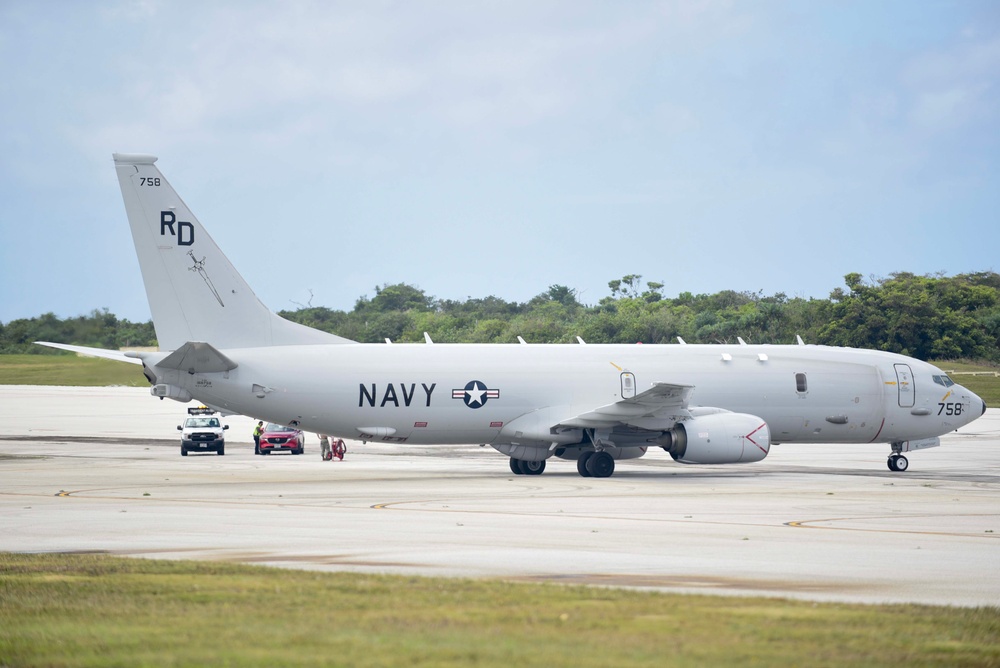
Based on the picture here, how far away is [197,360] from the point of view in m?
31.3

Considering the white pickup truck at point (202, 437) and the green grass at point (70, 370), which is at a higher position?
the green grass at point (70, 370)

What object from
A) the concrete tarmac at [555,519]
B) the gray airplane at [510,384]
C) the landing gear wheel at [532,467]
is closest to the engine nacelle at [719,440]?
the gray airplane at [510,384]

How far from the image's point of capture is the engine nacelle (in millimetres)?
34062

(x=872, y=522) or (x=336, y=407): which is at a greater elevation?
(x=336, y=407)

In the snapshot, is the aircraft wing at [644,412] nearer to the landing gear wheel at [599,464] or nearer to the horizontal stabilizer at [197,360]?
the landing gear wheel at [599,464]

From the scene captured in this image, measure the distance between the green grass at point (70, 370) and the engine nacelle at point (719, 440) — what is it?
52093mm

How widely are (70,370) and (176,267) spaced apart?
57.7 metres

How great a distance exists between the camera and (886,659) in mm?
9461

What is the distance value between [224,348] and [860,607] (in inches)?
915

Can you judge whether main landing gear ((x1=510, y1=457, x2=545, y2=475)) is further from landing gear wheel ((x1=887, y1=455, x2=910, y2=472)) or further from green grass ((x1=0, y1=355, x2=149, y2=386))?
green grass ((x1=0, y1=355, x2=149, y2=386))

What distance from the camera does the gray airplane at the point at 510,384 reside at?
31.7 meters

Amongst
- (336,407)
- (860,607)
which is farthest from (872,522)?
(336,407)

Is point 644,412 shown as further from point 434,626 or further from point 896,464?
point 434,626

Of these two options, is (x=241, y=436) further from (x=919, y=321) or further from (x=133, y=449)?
(x=919, y=321)
